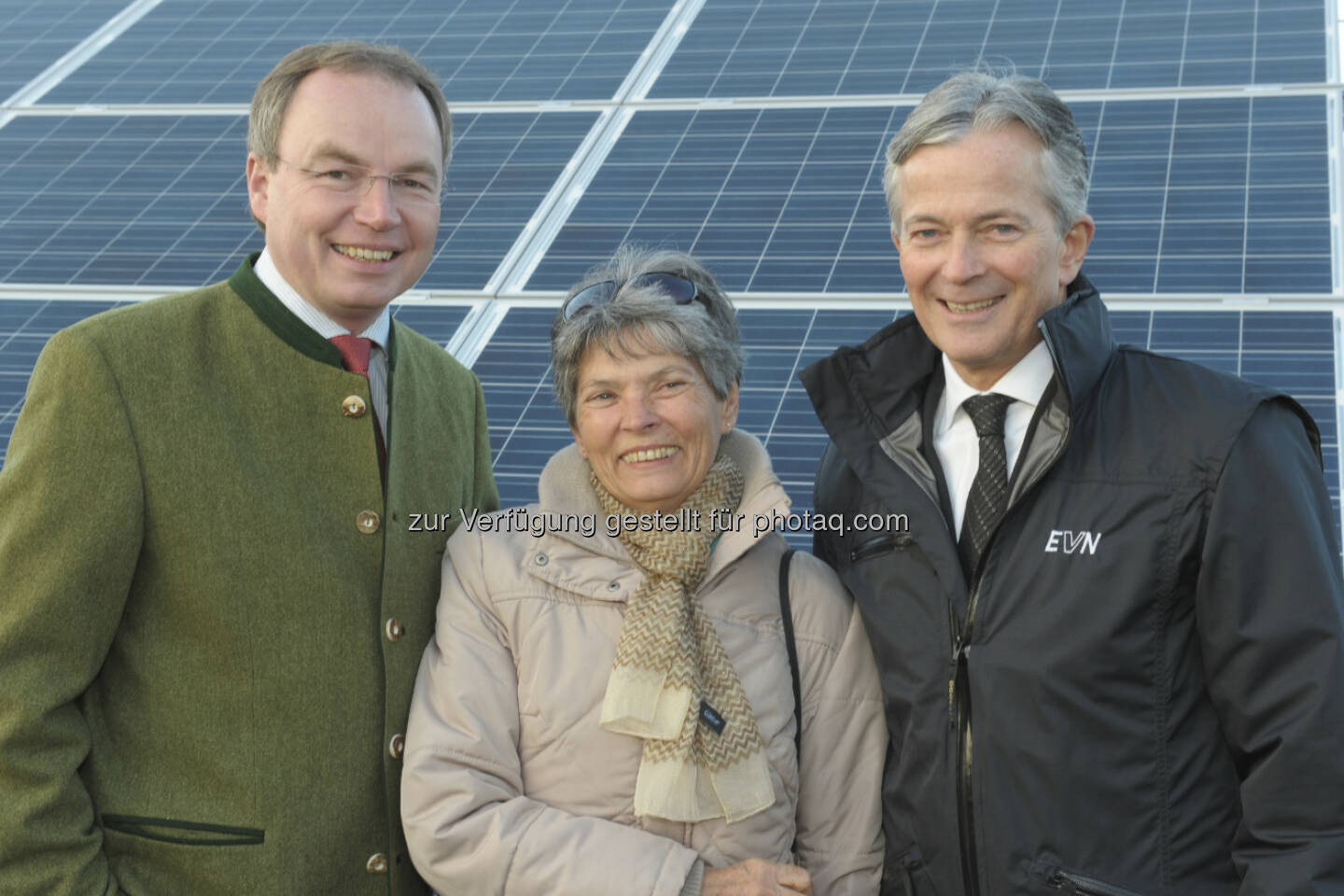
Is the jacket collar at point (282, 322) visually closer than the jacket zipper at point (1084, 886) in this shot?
No

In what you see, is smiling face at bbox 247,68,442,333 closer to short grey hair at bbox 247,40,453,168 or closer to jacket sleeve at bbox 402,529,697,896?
short grey hair at bbox 247,40,453,168

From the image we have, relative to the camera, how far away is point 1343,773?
2.91 meters

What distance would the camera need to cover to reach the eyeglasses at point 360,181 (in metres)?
3.34

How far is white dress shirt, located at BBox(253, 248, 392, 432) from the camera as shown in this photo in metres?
3.40

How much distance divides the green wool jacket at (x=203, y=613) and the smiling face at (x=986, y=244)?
4.22ft

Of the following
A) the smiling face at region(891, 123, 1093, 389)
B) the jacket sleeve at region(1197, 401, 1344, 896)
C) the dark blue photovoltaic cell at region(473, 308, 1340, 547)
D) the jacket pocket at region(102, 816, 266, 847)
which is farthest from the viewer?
the dark blue photovoltaic cell at region(473, 308, 1340, 547)

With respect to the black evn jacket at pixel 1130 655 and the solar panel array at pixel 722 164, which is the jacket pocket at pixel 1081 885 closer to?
the black evn jacket at pixel 1130 655

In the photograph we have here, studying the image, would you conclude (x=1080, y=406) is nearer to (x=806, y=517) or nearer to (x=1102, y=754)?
(x=1102, y=754)

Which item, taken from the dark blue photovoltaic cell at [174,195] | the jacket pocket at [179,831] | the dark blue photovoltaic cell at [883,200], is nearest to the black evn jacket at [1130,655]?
the jacket pocket at [179,831]

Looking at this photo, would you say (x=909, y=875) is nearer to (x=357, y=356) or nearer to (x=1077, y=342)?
(x=1077, y=342)

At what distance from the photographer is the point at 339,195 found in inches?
132

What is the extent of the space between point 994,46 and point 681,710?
5611mm

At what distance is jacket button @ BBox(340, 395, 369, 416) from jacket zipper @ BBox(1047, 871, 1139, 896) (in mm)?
1777

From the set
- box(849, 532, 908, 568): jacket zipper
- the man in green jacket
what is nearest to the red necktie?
the man in green jacket
